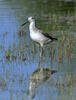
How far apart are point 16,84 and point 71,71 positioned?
1.48m

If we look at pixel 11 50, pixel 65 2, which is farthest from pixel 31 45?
pixel 65 2

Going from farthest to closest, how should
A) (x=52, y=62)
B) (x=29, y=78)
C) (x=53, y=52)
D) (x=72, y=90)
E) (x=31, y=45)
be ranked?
(x=31, y=45)
(x=53, y=52)
(x=52, y=62)
(x=29, y=78)
(x=72, y=90)

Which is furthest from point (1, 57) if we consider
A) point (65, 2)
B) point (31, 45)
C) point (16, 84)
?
point (65, 2)

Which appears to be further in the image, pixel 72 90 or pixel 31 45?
pixel 31 45

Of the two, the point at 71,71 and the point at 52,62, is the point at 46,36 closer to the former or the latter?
the point at 52,62

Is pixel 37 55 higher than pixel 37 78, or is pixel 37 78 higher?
pixel 37 55

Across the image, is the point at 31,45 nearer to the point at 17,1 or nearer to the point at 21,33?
the point at 21,33

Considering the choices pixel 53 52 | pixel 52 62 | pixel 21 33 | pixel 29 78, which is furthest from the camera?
pixel 21 33

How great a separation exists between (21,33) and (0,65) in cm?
406

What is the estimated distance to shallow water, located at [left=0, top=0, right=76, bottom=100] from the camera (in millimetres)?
7217

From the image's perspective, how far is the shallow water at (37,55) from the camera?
23.7 feet

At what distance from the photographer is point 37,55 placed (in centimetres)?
1030

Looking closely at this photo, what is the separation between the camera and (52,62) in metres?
9.50

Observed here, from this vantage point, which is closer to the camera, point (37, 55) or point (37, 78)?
point (37, 78)
